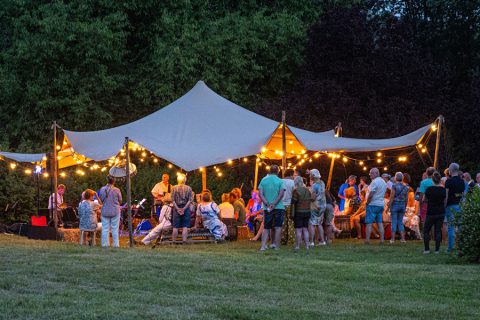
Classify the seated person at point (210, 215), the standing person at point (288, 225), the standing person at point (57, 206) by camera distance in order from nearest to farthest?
the standing person at point (288, 225) < the seated person at point (210, 215) < the standing person at point (57, 206)

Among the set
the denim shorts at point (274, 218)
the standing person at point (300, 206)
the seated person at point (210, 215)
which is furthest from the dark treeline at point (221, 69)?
the standing person at point (300, 206)

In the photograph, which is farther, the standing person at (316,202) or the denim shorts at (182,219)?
the denim shorts at (182,219)

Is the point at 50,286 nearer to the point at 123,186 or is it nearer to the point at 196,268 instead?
the point at 196,268

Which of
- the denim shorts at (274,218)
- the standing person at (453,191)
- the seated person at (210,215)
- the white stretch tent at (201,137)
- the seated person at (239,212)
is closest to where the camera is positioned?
the standing person at (453,191)

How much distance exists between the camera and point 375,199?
1808 cm

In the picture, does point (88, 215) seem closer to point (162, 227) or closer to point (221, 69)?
point (162, 227)

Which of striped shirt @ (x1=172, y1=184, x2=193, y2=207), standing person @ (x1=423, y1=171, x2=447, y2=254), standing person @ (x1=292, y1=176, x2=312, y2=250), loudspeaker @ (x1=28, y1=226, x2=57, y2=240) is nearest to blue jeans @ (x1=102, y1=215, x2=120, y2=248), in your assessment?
striped shirt @ (x1=172, y1=184, x2=193, y2=207)

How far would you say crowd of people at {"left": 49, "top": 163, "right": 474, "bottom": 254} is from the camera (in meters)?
15.7

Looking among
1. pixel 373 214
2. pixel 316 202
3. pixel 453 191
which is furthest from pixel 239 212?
pixel 453 191

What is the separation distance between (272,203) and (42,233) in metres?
6.32

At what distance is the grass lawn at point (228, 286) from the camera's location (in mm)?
8664

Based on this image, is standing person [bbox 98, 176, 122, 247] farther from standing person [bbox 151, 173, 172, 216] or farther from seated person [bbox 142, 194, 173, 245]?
standing person [bbox 151, 173, 172, 216]

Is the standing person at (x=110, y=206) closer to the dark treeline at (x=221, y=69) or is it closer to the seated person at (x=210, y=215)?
the seated person at (x=210, y=215)

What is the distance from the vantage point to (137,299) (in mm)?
9203
